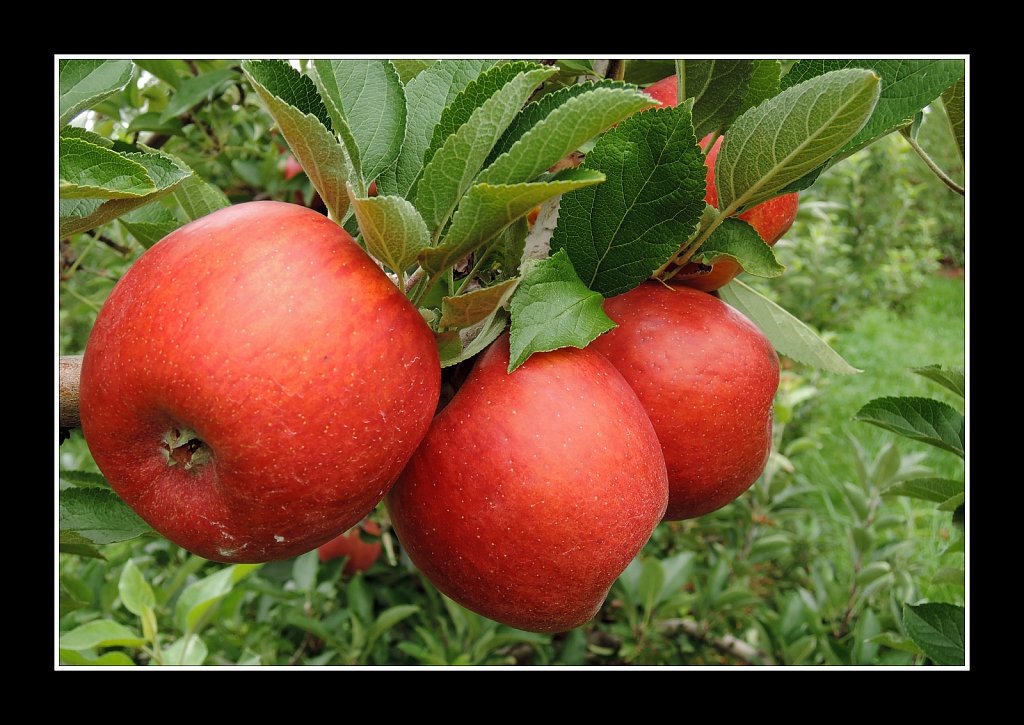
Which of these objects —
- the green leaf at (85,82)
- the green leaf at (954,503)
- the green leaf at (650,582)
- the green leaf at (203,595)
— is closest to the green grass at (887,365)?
the green leaf at (650,582)

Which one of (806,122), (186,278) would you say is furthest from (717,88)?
(186,278)

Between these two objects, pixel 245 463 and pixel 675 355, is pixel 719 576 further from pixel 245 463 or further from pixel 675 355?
pixel 245 463

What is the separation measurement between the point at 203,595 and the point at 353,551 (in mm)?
587

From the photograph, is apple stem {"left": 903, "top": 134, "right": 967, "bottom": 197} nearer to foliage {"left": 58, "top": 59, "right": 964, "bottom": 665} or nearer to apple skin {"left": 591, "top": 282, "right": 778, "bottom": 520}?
foliage {"left": 58, "top": 59, "right": 964, "bottom": 665}

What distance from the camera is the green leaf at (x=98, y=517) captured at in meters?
0.77

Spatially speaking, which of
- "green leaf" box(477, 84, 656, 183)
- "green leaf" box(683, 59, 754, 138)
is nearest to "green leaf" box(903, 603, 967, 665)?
"green leaf" box(683, 59, 754, 138)

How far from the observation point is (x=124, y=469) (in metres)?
0.55

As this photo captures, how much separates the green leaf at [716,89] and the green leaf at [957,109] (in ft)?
1.01

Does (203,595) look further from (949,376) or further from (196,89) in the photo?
(949,376)

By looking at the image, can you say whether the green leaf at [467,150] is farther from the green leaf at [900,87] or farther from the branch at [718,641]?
the branch at [718,641]

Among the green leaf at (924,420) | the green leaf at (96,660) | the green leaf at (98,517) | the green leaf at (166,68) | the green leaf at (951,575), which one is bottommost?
the green leaf at (96,660)

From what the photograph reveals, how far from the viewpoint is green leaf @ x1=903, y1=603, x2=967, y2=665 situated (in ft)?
2.99

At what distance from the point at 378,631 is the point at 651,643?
0.49 meters

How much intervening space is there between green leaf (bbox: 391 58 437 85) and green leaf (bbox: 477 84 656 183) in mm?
219
